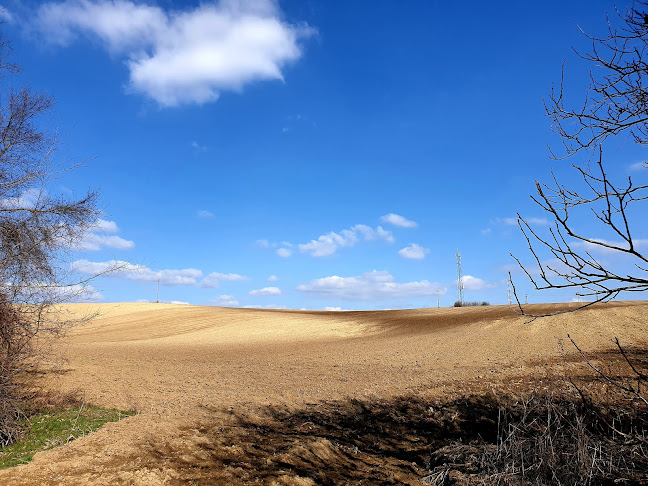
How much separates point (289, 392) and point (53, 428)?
4.48 metres

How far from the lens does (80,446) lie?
677cm

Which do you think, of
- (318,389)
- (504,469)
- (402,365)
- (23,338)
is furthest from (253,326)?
Answer: (504,469)

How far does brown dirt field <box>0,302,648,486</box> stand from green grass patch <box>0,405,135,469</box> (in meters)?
0.40

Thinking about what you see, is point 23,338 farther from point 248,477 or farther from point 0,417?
point 248,477

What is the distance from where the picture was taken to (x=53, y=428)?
792 cm

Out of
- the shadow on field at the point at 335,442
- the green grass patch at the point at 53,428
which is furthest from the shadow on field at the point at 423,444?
the green grass patch at the point at 53,428

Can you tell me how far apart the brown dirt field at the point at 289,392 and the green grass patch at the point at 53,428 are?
40 centimetres

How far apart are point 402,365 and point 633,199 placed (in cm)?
1059

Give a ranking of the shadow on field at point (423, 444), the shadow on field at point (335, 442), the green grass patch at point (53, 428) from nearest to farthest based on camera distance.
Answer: the shadow on field at point (423, 444), the shadow on field at point (335, 442), the green grass patch at point (53, 428)

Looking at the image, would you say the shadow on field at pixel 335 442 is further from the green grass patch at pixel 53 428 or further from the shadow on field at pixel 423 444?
the green grass patch at pixel 53 428

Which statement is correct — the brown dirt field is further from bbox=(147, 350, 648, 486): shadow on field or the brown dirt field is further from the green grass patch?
the green grass patch

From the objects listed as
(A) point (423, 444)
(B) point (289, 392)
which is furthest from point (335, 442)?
(B) point (289, 392)

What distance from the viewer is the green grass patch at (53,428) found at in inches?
269

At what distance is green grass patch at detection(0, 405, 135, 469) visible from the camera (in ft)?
22.4
